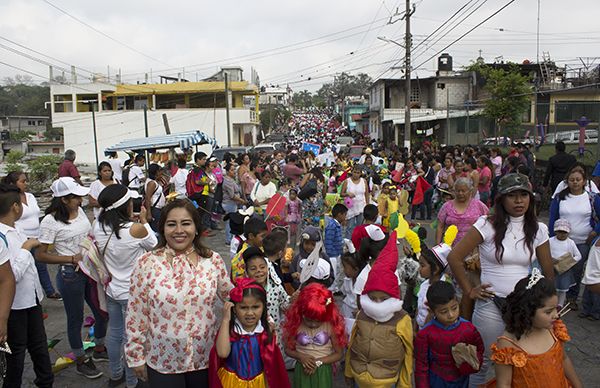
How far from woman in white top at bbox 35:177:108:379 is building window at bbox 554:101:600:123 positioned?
1371 centimetres

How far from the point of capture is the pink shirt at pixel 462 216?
6.04 metres

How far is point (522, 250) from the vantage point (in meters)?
3.43

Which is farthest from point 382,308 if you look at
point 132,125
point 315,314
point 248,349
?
point 132,125

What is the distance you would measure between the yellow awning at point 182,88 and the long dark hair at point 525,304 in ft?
140

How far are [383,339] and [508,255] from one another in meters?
1.01

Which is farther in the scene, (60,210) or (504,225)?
(60,210)

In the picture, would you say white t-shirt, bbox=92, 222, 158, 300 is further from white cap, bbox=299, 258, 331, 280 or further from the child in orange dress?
the child in orange dress

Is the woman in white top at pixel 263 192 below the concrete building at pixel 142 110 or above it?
below

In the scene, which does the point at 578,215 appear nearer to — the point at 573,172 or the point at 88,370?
the point at 573,172

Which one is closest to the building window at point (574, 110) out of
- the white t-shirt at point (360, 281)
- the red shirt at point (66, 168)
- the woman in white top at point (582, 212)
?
the woman in white top at point (582, 212)

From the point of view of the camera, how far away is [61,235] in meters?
4.91

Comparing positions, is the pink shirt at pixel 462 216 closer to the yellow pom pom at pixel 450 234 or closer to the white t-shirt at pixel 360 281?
the yellow pom pom at pixel 450 234

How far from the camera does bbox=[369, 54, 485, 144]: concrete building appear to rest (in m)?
32.5

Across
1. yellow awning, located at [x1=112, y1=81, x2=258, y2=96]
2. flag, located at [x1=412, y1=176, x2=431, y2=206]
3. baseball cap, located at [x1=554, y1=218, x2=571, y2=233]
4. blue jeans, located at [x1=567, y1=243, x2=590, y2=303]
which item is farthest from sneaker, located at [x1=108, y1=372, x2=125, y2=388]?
yellow awning, located at [x1=112, y1=81, x2=258, y2=96]
